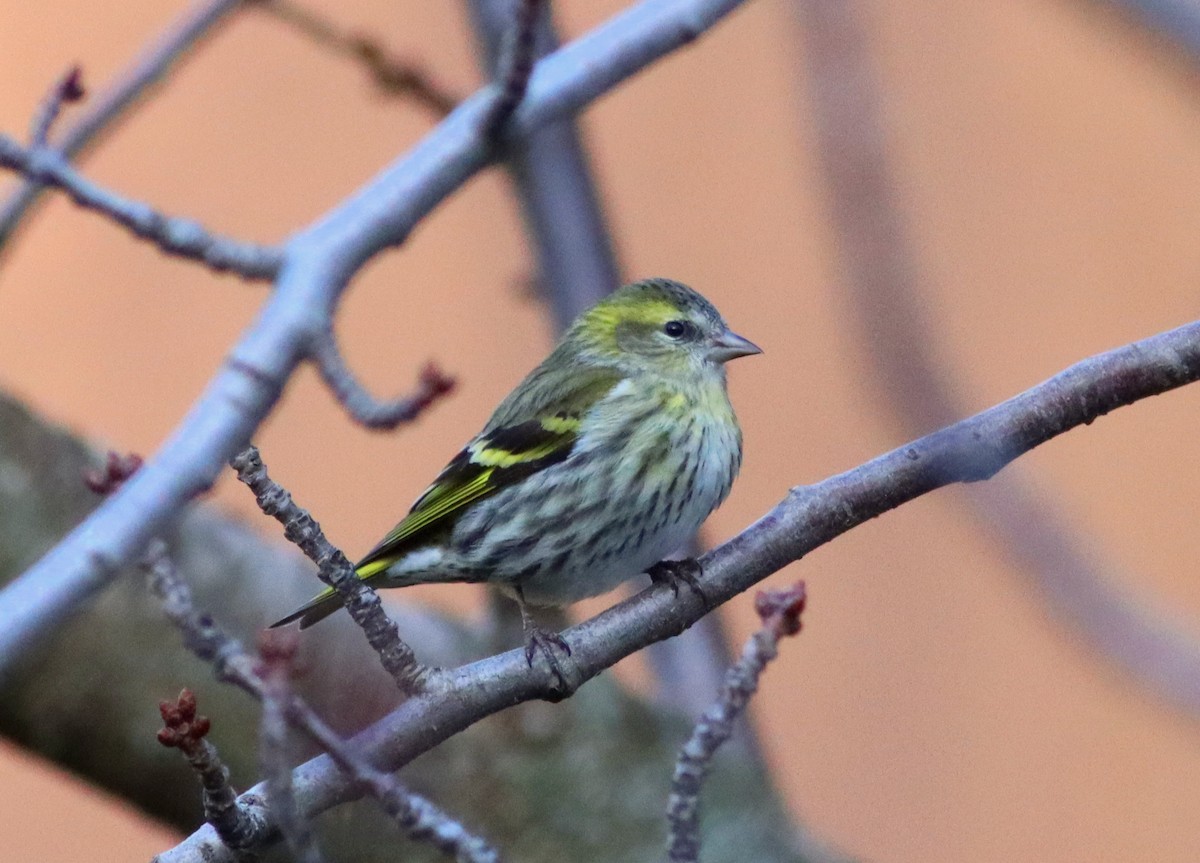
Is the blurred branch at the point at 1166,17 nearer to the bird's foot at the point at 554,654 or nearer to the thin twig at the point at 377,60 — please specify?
the bird's foot at the point at 554,654

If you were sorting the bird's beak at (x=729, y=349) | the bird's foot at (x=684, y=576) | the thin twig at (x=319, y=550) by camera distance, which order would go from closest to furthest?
the thin twig at (x=319, y=550)
the bird's foot at (x=684, y=576)
the bird's beak at (x=729, y=349)

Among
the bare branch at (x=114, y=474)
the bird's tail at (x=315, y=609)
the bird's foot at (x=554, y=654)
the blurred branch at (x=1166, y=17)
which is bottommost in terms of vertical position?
the bird's foot at (x=554, y=654)

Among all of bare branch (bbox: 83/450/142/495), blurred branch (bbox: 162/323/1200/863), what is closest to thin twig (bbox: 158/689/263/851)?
blurred branch (bbox: 162/323/1200/863)

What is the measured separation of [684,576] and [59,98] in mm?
1201

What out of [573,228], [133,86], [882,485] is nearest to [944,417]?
[882,485]

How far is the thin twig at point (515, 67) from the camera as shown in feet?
5.95

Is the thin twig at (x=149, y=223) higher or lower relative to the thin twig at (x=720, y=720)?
higher

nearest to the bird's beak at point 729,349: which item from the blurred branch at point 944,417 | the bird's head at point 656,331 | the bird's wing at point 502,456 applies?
the bird's head at point 656,331

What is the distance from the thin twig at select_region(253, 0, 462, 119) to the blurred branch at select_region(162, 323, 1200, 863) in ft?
4.70

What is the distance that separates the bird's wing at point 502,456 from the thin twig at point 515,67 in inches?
23.8

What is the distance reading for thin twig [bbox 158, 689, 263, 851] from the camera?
129 cm

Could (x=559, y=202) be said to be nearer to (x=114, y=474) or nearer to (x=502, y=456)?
(x=502, y=456)

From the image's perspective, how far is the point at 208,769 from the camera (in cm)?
131

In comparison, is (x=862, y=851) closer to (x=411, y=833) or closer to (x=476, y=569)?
(x=476, y=569)
